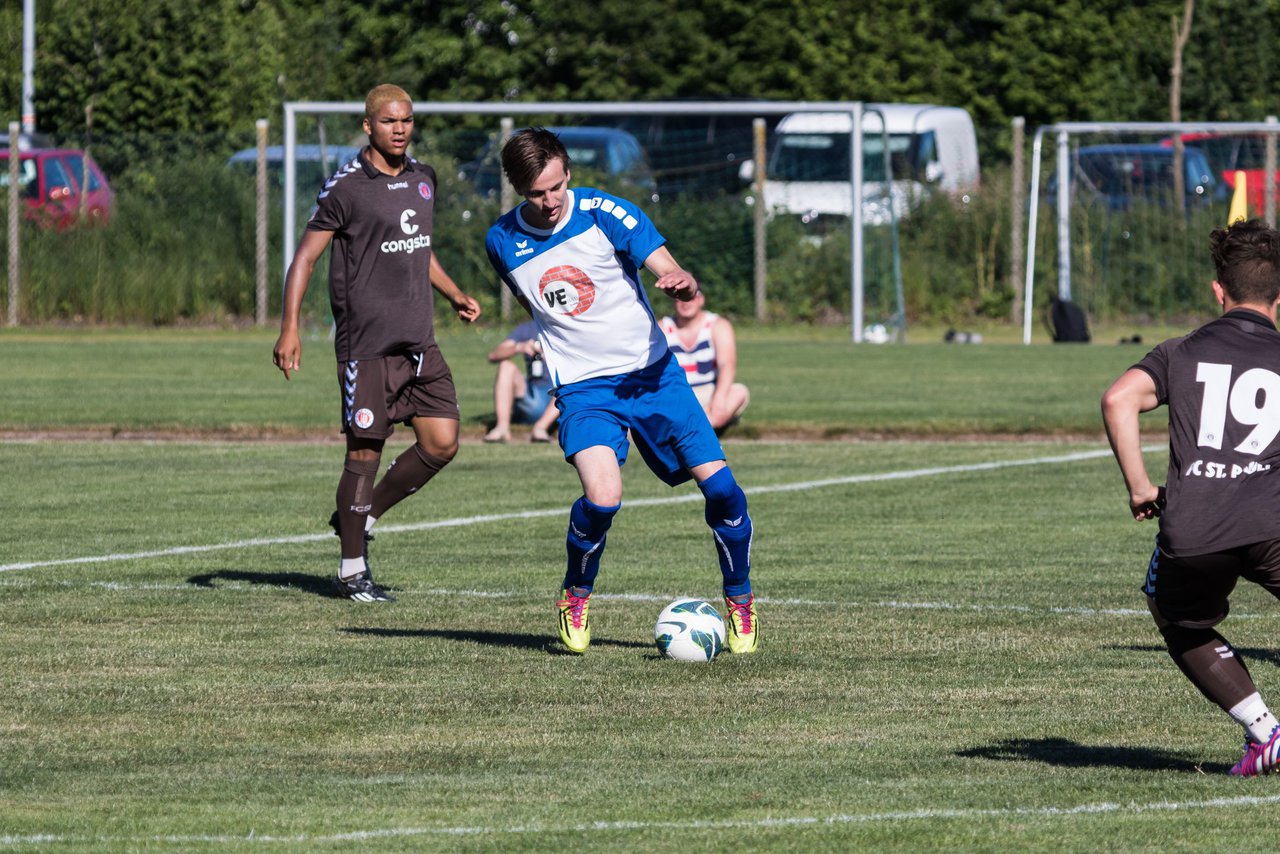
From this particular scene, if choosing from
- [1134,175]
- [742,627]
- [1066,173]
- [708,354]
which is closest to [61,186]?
[1066,173]

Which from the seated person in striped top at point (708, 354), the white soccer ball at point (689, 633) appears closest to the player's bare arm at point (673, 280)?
the white soccer ball at point (689, 633)

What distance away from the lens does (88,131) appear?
109 feet

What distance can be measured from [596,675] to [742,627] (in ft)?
2.44

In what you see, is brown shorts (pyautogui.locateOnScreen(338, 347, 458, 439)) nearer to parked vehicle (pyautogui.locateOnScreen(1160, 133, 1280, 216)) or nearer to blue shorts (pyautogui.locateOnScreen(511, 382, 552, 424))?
blue shorts (pyautogui.locateOnScreen(511, 382, 552, 424))

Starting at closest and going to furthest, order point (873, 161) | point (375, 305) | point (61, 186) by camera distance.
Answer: point (375, 305), point (61, 186), point (873, 161)

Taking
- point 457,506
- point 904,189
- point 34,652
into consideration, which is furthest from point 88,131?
point 34,652

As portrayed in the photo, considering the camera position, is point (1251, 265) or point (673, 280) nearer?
point (1251, 265)

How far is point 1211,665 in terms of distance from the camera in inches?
Answer: 241

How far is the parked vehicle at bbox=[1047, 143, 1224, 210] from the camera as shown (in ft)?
98.2

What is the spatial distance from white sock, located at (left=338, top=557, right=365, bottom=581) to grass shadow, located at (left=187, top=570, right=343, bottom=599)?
0.13 metres

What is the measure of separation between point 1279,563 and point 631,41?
3838 centimetres

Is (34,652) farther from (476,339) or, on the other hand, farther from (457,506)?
(476,339)

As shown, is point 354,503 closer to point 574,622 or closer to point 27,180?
point 574,622

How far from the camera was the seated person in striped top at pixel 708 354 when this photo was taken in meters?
16.0
